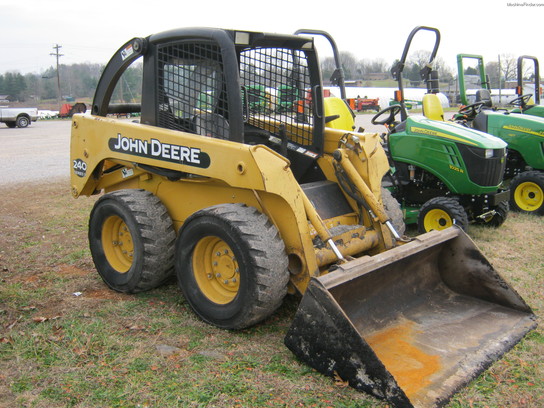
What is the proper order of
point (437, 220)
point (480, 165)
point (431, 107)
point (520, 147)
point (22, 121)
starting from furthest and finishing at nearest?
point (22, 121) < point (520, 147) < point (431, 107) < point (437, 220) < point (480, 165)

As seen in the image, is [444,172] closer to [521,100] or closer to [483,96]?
[483,96]

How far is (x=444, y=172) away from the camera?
6.36m

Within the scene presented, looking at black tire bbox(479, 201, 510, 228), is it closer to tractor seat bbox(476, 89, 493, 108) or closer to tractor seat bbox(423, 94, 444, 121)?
tractor seat bbox(423, 94, 444, 121)

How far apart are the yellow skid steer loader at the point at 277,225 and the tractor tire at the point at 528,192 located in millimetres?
3799

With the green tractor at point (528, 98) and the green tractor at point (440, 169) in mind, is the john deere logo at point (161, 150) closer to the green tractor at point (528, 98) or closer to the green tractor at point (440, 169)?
the green tractor at point (440, 169)

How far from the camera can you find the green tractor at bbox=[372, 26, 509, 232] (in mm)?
6133

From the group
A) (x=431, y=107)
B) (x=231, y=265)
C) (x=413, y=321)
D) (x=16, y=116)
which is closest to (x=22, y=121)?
(x=16, y=116)

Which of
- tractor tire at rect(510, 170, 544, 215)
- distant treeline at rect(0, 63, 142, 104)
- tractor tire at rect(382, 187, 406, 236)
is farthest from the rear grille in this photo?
distant treeline at rect(0, 63, 142, 104)

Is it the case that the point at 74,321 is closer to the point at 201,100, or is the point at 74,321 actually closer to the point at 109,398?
the point at 109,398

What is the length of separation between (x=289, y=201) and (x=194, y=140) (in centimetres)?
86

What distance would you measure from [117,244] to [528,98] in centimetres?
782

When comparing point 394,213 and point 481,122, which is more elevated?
point 481,122

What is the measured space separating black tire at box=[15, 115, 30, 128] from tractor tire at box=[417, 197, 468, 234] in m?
26.1

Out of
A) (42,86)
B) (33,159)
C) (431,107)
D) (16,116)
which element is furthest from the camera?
(42,86)
